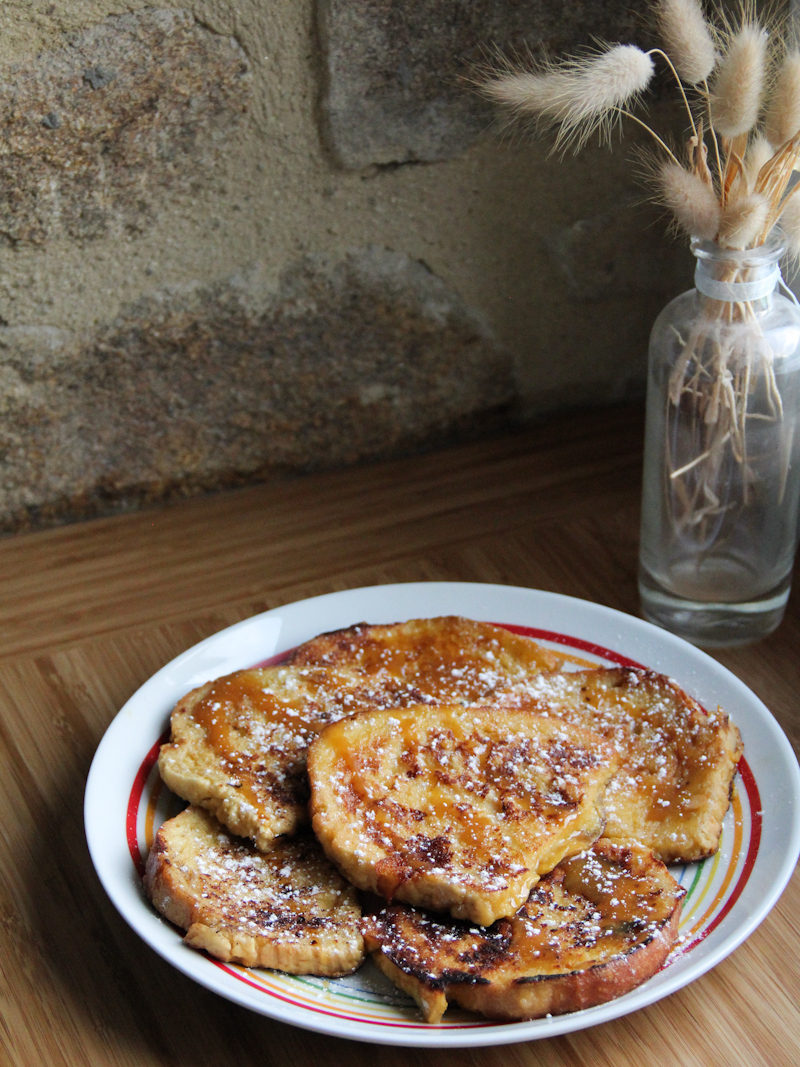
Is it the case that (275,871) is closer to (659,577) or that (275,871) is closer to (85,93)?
(659,577)

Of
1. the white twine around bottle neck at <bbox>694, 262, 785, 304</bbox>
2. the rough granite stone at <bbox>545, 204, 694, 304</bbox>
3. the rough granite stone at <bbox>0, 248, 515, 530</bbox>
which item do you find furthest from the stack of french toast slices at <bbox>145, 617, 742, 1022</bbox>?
the rough granite stone at <bbox>545, 204, 694, 304</bbox>

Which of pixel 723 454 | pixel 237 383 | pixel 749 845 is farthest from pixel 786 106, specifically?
pixel 237 383

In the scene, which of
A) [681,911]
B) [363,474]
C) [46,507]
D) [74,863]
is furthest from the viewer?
[363,474]

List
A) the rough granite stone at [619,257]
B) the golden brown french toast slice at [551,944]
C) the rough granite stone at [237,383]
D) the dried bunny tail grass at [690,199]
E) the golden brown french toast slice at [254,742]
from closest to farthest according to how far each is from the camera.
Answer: the golden brown french toast slice at [551,944]
the golden brown french toast slice at [254,742]
the dried bunny tail grass at [690,199]
the rough granite stone at [237,383]
the rough granite stone at [619,257]

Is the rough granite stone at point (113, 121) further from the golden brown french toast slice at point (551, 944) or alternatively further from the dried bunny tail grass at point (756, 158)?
the golden brown french toast slice at point (551, 944)

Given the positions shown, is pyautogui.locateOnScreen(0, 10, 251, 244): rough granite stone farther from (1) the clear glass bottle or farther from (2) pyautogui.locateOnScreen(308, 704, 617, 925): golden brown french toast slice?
(2) pyautogui.locateOnScreen(308, 704, 617, 925): golden brown french toast slice

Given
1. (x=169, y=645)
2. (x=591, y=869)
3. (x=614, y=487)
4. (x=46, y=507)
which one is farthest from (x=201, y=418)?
(x=591, y=869)

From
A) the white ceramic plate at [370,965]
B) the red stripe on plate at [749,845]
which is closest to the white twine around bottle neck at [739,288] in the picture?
the white ceramic plate at [370,965]
